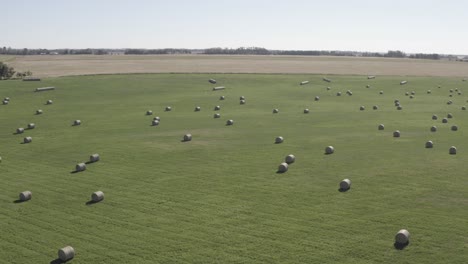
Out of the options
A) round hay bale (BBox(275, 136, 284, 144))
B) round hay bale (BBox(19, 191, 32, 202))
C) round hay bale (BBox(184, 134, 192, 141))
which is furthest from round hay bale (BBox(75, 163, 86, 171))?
round hay bale (BBox(275, 136, 284, 144))

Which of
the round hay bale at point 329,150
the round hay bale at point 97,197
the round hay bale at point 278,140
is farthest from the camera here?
the round hay bale at point 278,140

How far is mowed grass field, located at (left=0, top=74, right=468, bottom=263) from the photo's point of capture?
17.5 metres

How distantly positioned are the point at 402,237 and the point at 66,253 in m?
11.1

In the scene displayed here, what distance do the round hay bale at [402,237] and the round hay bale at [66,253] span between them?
10.8 metres

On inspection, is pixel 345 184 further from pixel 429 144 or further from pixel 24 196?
Answer: pixel 24 196

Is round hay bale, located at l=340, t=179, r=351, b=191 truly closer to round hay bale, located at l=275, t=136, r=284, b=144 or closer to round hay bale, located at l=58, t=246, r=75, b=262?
round hay bale, located at l=275, t=136, r=284, b=144

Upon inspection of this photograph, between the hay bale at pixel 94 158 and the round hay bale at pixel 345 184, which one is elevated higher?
the round hay bale at pixel 345 184

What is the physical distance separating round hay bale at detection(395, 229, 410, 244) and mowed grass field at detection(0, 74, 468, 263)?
328 mm

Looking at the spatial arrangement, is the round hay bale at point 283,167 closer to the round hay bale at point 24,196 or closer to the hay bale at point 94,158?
the hay bale at point 94,158

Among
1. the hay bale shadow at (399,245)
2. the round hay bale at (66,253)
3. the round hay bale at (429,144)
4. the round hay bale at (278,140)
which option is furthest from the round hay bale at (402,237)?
the round hay bale at (278,140)

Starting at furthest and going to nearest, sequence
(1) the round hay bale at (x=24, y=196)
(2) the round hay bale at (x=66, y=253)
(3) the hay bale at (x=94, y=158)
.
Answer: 1. (3) the hay bale at (x=94, y=158)
2. (1) the round hay bale at (x=24, y=196)
3. (2) the round hay bale at (x=66, y=253)

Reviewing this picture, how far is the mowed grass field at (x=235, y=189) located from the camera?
17.5 meters

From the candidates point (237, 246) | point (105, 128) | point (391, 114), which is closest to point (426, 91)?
point (391, 114)

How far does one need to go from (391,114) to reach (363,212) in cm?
3267
